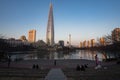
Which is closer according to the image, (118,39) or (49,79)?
(49,79)

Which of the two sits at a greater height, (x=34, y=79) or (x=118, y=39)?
(x=118, y=39)

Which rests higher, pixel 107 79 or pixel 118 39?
pixel 118 39

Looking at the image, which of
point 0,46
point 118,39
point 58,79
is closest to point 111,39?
point 118,39

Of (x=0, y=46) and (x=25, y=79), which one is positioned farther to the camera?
(x=0, y=46)

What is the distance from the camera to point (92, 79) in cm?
1733

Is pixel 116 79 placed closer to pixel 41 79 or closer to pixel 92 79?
pixel 92 79

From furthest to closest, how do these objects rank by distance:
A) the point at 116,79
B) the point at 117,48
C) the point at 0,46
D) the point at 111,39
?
the point at 0,46 → the point at 111,39 → the point at 117,48 → the point at 116,79

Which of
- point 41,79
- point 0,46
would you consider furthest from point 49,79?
point 0,46

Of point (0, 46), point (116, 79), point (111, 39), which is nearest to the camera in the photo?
point (116, 79)

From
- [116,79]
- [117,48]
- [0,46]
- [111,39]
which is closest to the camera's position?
[116,79]

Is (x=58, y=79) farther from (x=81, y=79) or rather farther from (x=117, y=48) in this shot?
(x=117, y=48)

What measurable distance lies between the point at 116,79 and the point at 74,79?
429 cm

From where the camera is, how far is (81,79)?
680 inches

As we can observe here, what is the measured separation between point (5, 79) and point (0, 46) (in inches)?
2652
